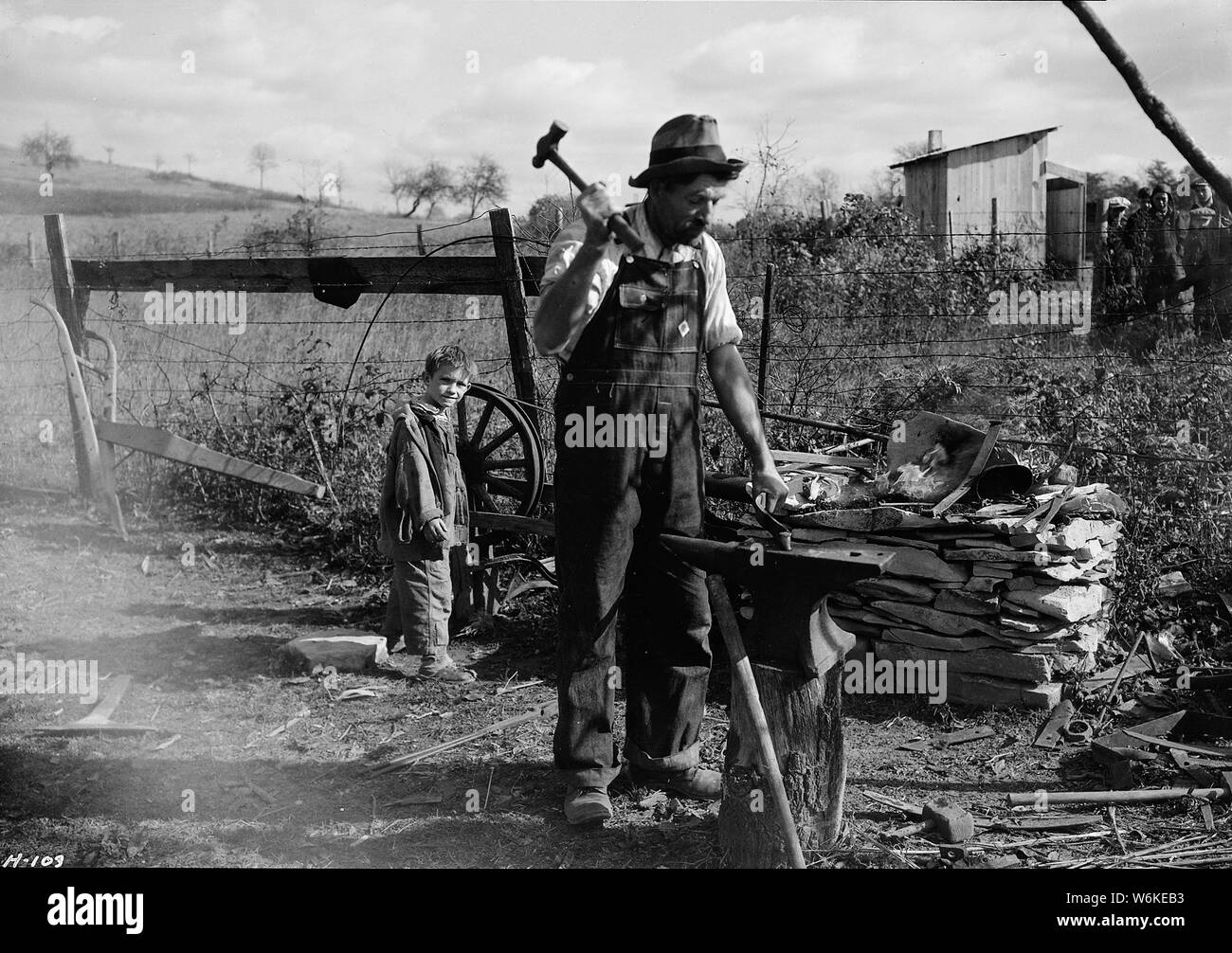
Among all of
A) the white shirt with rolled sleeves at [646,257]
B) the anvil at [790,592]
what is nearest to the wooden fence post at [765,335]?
the white shirt with rolled sleeves at [646,257]

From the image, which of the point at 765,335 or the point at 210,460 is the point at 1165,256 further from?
the point at 210,460

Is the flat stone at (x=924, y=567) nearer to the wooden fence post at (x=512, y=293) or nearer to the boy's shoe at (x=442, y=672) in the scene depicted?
the boy's shoe at (x=442, y=672)

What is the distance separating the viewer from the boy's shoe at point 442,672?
5.51 m

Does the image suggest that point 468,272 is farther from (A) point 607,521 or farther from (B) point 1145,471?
(B) point 1145,471

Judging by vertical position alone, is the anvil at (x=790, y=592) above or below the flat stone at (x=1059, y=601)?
above

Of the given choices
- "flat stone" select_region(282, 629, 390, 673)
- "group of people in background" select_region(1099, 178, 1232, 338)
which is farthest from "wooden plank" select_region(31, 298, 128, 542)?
"group of people in background" select_region(1099, 178, 1232, 338)

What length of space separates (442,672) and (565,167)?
3133mm

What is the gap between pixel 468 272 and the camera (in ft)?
22.4

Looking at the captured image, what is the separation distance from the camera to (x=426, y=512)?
5.44m

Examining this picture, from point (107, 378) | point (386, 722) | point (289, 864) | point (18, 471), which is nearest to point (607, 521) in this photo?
point (289, 864)

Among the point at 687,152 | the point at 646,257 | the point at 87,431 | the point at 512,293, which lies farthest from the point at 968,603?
the point at 87,431

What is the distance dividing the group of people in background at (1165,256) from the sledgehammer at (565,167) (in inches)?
440
